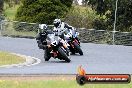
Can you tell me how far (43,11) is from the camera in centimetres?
4050

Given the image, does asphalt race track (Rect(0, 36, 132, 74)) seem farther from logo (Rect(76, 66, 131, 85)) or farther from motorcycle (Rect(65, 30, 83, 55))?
logo (Rect(76, 66, 131, 85))

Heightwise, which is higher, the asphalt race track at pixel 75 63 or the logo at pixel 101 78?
the logo at pixel 101 78

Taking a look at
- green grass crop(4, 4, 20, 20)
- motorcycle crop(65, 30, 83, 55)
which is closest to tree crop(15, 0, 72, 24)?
motorcycle crop(65, 30, 83, 55)

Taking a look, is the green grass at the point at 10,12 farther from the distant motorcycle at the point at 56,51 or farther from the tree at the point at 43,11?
the distant motorcycle at the point at 56,51

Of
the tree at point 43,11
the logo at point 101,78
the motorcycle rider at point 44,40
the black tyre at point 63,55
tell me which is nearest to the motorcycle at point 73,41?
the motorcycle rider at point 44,40

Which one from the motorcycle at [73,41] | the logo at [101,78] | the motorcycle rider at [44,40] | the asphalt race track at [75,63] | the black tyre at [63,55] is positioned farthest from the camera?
the motorcycle at [73,41]

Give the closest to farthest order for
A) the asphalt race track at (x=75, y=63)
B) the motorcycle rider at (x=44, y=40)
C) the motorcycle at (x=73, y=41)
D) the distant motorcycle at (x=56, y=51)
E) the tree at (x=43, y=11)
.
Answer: the asphalt race track at (x=75, y=63) → the distant motorcycle at (x=56, y=51) → the motorcycle rider at (x=44, y=40) → the motorcycle at (x=73, y=41) → the tree at (x=43, y=11)

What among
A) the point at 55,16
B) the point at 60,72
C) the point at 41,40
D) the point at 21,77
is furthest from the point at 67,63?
the point at 55,16

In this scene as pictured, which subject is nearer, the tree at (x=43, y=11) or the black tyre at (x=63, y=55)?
the black tyre at (x=63, y=55)

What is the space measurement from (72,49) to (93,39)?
33.4ft

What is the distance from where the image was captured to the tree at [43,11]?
39594mm

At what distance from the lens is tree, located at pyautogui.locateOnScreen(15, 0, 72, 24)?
3959 centimetres

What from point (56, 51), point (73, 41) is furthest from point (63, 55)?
point (73, 41)

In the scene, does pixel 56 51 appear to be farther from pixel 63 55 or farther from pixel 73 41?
pixel 73 41
